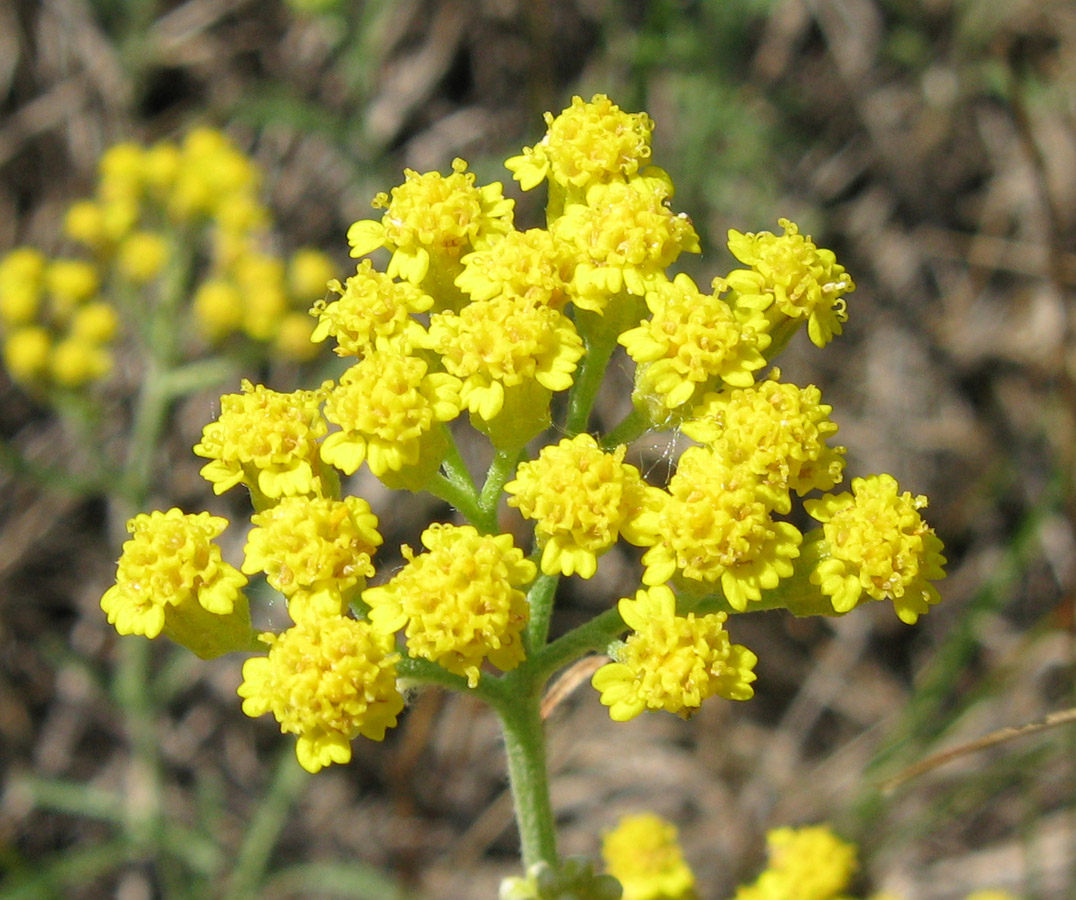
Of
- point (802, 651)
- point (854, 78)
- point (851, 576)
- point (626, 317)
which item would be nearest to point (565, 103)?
point (854, 78)

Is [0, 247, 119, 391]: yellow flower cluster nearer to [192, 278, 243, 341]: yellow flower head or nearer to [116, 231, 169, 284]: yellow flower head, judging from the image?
[116, 231, 169, 284]: yellow flower head

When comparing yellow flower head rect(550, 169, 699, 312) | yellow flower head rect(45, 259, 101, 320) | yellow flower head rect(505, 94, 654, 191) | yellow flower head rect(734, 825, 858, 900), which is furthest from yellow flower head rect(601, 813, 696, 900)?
yellow flower head rect(45, 259, 101, 320)

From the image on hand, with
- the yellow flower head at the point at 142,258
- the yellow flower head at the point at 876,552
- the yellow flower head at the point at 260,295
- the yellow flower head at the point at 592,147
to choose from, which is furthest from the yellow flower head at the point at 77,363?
the yellow flower head at the point at 876,552

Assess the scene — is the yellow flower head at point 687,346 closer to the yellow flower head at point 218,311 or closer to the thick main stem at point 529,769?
the thick main stem at point 529,769

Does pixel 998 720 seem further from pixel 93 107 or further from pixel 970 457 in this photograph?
pixel 93 107

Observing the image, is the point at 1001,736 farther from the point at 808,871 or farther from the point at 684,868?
the point at 684,868
